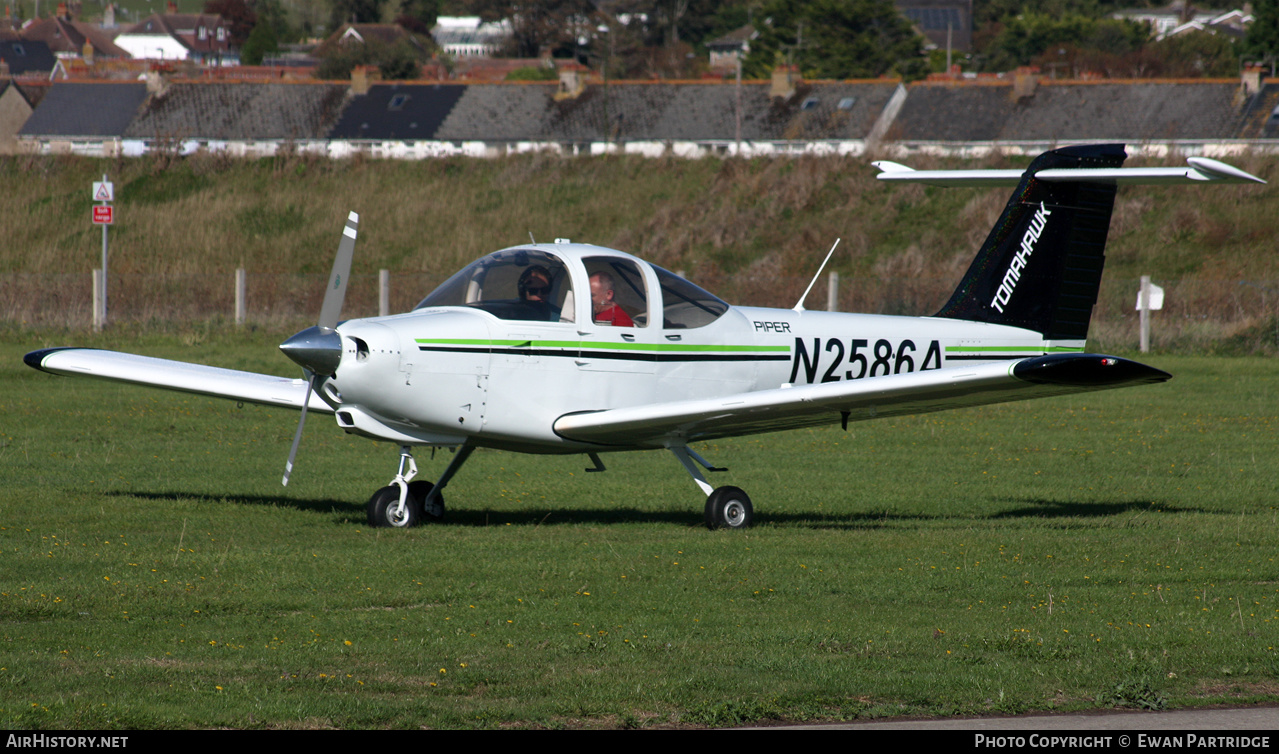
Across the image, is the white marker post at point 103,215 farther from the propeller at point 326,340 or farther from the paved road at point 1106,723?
the paved road at point 1106,723

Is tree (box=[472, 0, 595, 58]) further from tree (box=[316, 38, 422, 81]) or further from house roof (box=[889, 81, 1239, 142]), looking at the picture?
house roof (box=[889, 81, 1239, 142])

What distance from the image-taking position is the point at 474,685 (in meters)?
6.32

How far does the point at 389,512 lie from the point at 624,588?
9.57 feet

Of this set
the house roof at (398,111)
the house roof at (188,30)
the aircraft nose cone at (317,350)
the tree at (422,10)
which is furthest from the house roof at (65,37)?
the aircraft nose cone at (317,350)

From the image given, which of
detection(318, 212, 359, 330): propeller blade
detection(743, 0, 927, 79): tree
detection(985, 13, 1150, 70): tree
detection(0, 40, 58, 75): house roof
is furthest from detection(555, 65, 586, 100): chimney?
detection(0, 40, 58, 75): house roof

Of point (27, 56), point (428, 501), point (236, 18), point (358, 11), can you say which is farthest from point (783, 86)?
point (27, 56)

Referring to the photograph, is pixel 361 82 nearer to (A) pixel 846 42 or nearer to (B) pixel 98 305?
(A) pixel 846 42

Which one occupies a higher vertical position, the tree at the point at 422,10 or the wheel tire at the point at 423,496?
the tree at the point at 422,10

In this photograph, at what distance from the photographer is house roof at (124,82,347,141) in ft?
249

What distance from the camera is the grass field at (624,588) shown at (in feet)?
20.2

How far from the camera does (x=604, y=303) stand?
36.1ft

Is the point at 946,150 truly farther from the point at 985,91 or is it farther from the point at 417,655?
the point at 417,655

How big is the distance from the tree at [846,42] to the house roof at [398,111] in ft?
87.2

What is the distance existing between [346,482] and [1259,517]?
8276 millimetres
